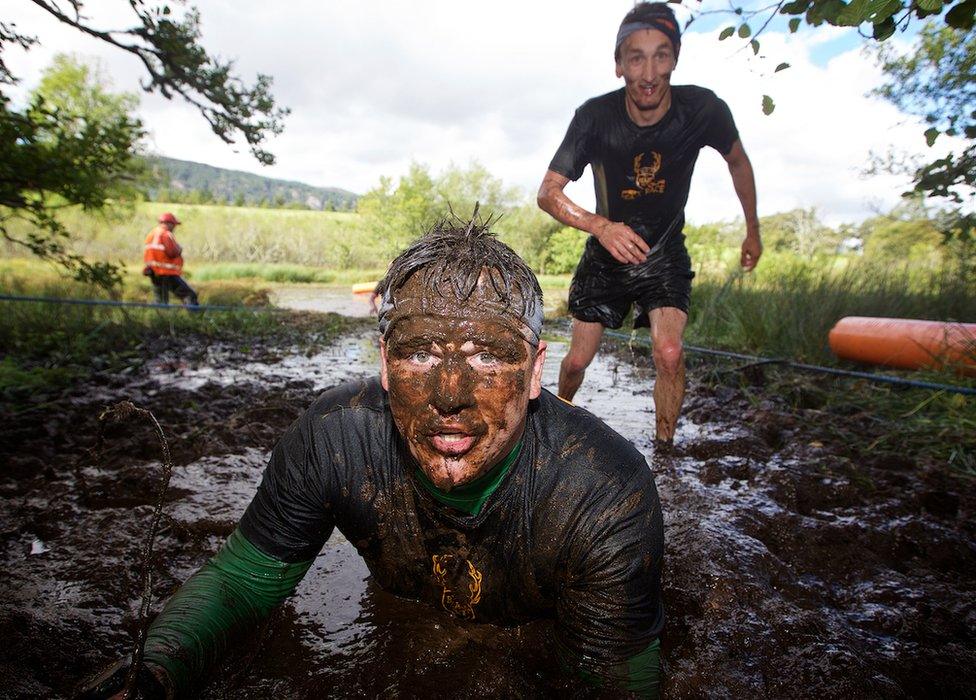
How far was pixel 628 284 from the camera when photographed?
A: 3760 mm

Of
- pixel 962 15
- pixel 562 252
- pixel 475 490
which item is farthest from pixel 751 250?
pixel 562 252

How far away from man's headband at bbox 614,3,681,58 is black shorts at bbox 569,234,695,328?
4.16 feet

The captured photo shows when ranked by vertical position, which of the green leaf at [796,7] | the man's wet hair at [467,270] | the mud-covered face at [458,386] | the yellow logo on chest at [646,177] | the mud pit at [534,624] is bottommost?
the mud pit at [534,624]

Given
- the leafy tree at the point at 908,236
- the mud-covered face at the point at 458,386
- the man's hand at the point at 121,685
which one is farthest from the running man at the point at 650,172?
→ the leafy tree at the point at 908,236

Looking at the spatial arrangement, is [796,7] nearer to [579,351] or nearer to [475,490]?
[475,490]

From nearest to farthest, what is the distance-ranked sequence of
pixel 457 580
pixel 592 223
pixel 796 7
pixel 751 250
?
pixel 457 580 < pixel 796 7 < pixel 592 223 < pixel 751 250

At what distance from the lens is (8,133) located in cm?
393

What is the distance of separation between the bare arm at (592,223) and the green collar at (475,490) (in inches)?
69.7

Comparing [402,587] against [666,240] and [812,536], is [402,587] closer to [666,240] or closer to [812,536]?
[812,536]

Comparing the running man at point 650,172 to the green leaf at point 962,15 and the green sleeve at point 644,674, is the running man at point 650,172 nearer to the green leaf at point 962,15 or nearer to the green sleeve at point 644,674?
the green leaf at point 962,15

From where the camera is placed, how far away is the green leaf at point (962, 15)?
1.68 metres

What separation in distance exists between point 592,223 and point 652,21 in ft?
4.52

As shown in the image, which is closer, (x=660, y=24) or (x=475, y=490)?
(x=475, y=490)

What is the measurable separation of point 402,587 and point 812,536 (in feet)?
6.59
